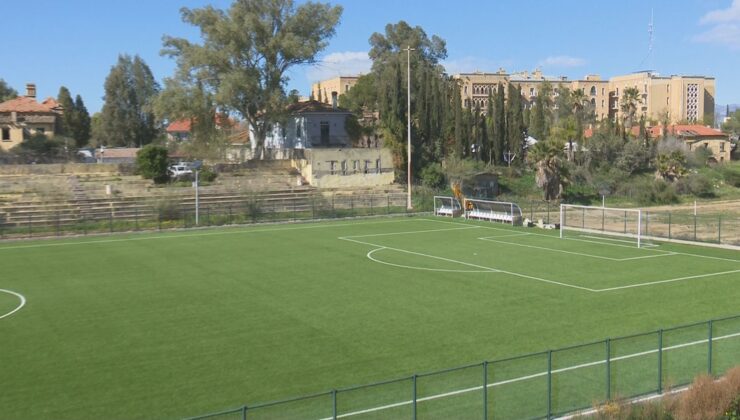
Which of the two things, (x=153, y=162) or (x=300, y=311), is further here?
(x=153, y=162)

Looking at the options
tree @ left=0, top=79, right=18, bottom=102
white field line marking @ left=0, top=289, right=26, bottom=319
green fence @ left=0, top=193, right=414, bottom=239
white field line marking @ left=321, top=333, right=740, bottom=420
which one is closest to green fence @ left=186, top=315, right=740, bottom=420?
white field line marking @ left=321, top=333, right=740, bottom=420

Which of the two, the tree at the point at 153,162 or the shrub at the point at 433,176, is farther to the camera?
the shrub at the point at 433,176

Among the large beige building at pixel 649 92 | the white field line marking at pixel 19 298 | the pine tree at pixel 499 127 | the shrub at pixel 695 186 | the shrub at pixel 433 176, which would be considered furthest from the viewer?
the large beige building at pixel 649 92

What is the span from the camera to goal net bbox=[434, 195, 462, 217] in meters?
53.9

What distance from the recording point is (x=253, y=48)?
68188 millimetres

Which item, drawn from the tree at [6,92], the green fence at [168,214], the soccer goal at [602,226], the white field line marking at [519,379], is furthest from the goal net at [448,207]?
the tree at [6,92]

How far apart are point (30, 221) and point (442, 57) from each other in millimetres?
68898

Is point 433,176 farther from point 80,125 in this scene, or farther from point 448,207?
point 80,125

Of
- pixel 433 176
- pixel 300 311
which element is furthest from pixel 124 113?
pixel 300 311

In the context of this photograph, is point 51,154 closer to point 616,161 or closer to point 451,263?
point 451,263

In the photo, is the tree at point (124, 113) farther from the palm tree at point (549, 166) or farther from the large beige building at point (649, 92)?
the large beige building at point (649, 92)

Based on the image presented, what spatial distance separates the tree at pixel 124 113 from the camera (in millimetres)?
91688

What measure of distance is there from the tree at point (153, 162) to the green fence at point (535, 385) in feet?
153

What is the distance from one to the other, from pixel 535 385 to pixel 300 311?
10523mm
